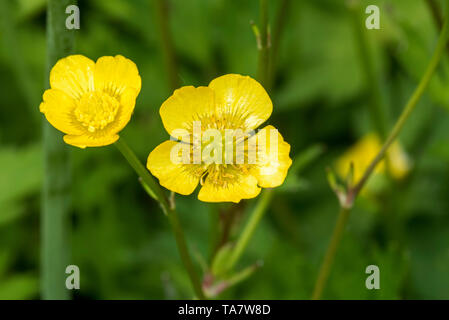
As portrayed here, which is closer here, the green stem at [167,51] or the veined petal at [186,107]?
the veined petal at [186,107]

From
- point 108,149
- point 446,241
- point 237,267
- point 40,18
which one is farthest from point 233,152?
point 40,18

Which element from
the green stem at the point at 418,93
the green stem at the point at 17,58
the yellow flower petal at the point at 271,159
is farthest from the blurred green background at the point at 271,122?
the yellow flower petal at the point at 271,159

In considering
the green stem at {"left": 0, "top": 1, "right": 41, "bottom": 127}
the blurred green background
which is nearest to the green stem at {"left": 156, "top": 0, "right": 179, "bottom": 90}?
the blurred green background

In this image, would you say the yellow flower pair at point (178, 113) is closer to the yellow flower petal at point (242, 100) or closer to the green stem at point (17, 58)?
the yellow flower petal at point (242, 100)

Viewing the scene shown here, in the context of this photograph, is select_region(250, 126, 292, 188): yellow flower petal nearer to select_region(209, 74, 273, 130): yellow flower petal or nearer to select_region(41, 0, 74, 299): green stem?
select_region(209, 74, 273, 130): yellow flower petal

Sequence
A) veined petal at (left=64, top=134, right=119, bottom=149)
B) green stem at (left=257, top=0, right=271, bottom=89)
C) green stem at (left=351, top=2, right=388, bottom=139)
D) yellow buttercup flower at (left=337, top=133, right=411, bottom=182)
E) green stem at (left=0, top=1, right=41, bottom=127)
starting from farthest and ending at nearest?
yellow buttercup flower at (left=337, top=133, right=411, bottom=182) < green stem at (left=0, top=1, right=41, bottom=127) < green stem at (left=351, top=2, right=388, bottom=139) < green stem at (left=257, top=0, right=271, bottom=89) < veined petal at (left=64, top=134, right=119, bottom=149)
